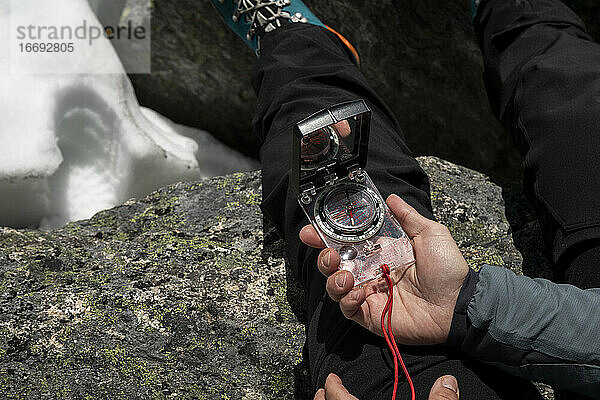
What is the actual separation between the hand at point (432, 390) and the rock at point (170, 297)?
0.34 meters

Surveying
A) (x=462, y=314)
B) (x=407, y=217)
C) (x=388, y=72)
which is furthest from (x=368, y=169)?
(x=388, y=72)

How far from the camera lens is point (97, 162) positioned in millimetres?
2633

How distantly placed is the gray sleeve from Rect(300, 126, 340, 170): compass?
51 cm

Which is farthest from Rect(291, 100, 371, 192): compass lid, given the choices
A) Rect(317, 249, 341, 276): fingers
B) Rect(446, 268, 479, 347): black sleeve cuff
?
Rect(446, 268, 479, 347): black sleeve cuff

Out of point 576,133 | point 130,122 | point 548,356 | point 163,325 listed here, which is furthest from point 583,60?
point 130,122

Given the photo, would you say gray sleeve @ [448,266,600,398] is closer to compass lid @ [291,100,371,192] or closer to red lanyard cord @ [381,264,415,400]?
red lanyard cord @ [381,264,415,400]

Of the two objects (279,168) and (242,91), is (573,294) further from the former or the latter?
(242,91)

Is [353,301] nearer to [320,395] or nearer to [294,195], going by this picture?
[320,395]

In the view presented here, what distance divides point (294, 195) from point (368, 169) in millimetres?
234

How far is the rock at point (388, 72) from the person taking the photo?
2.80m

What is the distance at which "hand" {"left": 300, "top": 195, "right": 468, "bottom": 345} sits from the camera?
1.49 metres

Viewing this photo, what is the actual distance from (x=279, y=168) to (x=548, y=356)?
90cm

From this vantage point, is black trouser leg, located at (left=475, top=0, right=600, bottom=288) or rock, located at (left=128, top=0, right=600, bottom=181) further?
rock, located at (left=128, top=0, right=600, bottom=181)

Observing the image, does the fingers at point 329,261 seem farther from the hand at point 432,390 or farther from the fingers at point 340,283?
the hand at point 432,390
